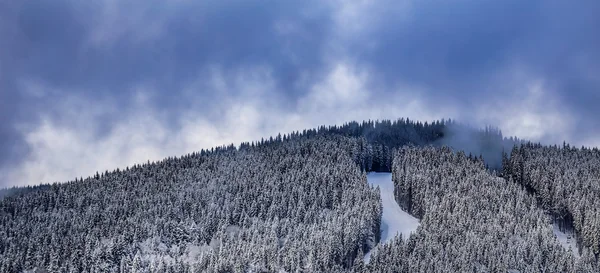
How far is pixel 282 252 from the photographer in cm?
18725

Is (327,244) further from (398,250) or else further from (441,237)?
(441,237)

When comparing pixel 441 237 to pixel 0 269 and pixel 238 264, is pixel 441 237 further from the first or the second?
pixel 0 269

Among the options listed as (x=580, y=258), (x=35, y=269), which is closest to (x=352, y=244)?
(x=580, y=258)

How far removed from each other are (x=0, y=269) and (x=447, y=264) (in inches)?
4396

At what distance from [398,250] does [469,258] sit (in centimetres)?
1708

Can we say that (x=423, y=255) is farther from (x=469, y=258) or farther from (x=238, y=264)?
(x=238, y=264)

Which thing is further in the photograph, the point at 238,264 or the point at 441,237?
the point at 441,237

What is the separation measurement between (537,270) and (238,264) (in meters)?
71.2

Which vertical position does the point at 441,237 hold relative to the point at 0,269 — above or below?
above

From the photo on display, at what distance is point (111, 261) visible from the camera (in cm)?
19625

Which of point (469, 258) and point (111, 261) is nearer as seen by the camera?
point (469, 258)

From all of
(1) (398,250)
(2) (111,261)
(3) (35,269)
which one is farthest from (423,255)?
(3) (35,269)

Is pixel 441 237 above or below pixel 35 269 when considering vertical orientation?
above

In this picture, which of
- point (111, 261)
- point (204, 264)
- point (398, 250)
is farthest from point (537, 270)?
point (111, 261)
